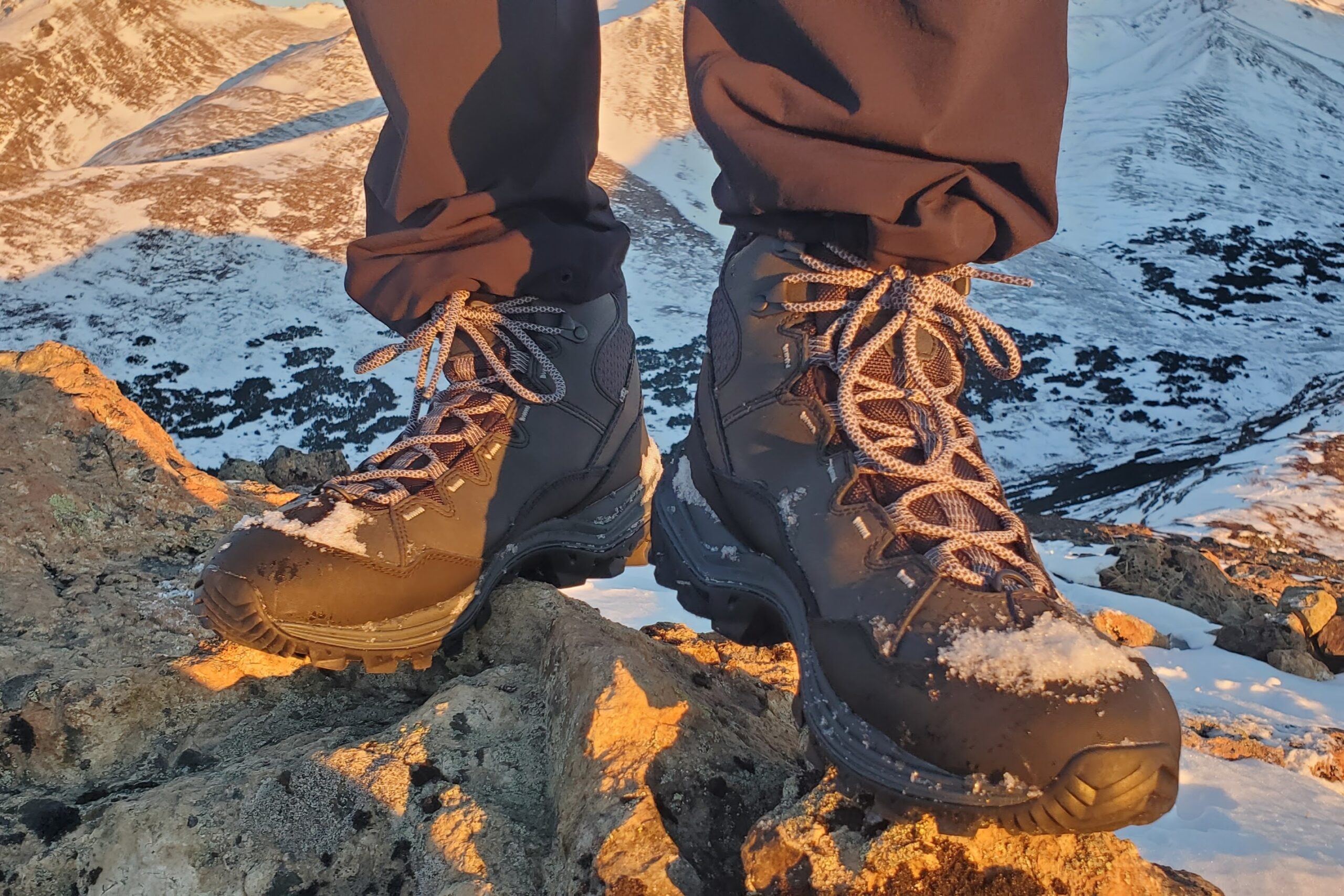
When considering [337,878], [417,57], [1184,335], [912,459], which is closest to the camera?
[337,878]

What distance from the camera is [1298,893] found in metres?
1.12

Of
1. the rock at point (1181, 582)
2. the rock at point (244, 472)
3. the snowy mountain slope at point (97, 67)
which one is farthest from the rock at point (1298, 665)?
the snowy mountain slope at point (97, 67)

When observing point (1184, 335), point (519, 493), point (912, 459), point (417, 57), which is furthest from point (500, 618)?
point (1184, 335)

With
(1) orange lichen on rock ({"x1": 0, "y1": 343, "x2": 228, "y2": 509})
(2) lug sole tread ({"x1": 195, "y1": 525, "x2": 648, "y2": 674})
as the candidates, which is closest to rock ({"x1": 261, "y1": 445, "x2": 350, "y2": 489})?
(1) orange lichen on rock ({"x1": 0, "y1": 343, "x2": 228, "y2": 509})

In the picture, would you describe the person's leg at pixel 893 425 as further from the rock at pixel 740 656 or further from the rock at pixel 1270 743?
the rock at pixel 1270 743

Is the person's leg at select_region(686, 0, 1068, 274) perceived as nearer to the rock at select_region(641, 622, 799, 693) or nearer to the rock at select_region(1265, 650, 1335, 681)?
the rock at select_region(641, 622, 799, 693)

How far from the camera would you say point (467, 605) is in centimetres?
146

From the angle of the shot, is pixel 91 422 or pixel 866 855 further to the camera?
pixel 91 422

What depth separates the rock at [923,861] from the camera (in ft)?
2.96

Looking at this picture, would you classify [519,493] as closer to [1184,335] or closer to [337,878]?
[337,878]

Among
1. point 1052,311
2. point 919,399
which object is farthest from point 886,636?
point 1052,311

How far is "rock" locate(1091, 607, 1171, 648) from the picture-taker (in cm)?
272

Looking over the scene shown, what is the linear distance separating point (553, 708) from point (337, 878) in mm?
339

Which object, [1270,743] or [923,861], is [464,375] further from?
[1270,743]
